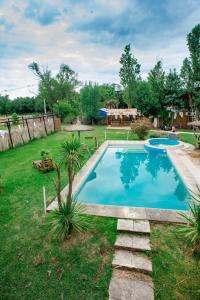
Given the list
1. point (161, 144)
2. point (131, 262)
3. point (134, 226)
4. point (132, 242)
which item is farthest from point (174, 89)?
point (131, 262)

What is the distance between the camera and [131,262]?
3553 mm

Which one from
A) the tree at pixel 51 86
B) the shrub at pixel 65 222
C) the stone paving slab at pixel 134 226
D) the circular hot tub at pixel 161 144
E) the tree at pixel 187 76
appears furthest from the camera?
the tree at pixel 51 86

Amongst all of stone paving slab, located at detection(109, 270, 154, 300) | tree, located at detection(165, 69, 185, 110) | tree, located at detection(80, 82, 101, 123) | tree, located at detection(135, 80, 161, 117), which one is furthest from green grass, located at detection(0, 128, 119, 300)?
tree, located at detection(80, 82, 101, 123)

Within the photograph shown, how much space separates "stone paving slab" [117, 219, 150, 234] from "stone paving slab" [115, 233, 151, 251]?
0.14 metres

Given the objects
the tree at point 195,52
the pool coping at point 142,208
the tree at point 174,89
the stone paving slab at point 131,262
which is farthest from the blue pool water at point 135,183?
the tree at point 195,52

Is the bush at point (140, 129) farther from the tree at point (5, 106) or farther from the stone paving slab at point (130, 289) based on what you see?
the tree at point (5, 106)

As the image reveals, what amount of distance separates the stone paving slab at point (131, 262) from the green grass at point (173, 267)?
153 mm

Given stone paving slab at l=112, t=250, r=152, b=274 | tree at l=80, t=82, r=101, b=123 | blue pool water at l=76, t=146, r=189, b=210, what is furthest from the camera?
tree at l=80, t=82, r=101, b=123

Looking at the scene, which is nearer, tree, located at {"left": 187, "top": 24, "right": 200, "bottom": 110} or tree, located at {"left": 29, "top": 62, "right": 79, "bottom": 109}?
tree, located at {"left": 187, "top": 24, "right": 200, "bottom": 110}

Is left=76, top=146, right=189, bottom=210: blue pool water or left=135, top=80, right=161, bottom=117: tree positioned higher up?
left=135, top=80, right=161, bottom=117: tree

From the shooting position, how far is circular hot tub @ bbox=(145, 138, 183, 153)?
41.0ft

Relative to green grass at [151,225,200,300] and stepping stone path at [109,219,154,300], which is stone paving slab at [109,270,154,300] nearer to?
stepping stone path at [109,219,154,300]

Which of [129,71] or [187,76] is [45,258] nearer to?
[187,76]

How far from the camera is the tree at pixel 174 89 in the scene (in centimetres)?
1889
